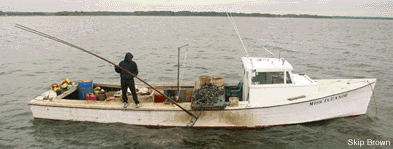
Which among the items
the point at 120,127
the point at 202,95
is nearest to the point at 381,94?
the point at 202,95

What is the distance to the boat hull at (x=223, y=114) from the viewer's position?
8594mm

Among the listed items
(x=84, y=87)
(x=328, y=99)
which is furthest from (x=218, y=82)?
(x=84, y=87)

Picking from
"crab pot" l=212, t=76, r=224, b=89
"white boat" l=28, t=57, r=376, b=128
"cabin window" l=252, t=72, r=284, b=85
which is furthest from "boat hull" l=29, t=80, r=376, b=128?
"crab pot" l=212, t=76, r=224, b=89

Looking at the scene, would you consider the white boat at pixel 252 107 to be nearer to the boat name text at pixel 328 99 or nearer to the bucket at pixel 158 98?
the boat name text at pixel 328 99

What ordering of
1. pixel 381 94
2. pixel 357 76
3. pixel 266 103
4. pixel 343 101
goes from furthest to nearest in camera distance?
pixel 357 76
pixel 381 94
pixel 343 101
pixel 266 103

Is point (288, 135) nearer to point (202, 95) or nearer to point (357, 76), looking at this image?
point (202, 95)

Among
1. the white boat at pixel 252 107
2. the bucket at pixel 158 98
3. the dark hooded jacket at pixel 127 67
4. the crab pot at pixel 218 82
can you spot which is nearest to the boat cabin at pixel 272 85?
the white boat at pixel 252 107

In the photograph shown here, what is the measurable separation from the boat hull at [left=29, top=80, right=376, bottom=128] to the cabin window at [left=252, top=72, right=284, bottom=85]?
2.50ft

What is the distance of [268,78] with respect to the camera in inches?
343

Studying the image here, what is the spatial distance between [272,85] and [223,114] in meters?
1.65

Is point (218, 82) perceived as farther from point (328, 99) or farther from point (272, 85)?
point (328, 99)

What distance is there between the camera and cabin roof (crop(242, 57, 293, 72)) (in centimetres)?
858

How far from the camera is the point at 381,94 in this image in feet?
44.3

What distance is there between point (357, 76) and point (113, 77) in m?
14.5
